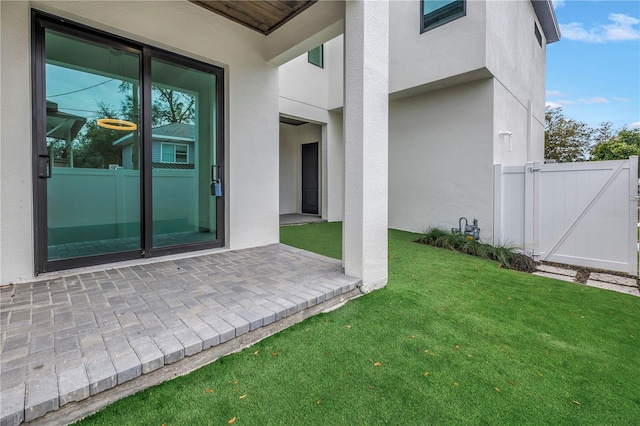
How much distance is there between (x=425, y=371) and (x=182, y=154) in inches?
156

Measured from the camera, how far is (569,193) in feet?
16.9

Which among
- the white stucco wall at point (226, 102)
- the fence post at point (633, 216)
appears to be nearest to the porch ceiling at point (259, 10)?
the white stucco wall at point (226, 102)

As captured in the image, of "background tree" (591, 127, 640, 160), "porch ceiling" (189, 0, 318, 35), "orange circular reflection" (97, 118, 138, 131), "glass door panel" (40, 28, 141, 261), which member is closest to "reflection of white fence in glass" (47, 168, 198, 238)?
"glass door panel" (40, 28, 141, 261)

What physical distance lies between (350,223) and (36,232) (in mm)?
3318

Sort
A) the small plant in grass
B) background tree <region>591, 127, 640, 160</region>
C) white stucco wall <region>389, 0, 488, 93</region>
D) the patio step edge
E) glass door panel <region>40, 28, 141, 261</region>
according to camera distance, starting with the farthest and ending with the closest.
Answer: background tree <region>591, 127, 640, 160</region> < white stucco wall <region>389, 0, 488, 93</region> < the small plant in grass < glass door panel <region>40, 28, 141, 261</region> < the patio step edge

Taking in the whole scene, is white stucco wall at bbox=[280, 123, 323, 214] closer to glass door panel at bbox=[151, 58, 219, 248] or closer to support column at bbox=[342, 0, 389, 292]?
→ glass door panel at bbox=[151, 58, 219, 248]

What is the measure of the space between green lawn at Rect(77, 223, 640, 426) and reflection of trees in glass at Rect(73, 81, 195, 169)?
2991mm

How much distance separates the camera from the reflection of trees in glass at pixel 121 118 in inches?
135

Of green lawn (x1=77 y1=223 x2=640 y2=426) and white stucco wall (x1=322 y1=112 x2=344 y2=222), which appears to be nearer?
green lawn (x1=77 y1=223 x2=640 y2=426)

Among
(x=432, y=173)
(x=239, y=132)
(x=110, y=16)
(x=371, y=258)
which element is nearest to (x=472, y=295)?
(x=371, y=258)

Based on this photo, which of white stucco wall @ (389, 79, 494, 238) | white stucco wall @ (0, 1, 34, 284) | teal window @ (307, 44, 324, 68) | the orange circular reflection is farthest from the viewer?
teal window @ (307, 44, 324, 68)

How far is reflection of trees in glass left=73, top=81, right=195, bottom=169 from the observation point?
11.2ft

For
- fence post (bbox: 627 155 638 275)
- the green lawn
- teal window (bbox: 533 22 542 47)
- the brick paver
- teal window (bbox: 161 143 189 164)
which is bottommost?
the green lawn

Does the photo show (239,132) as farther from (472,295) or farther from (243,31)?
(472,295)
